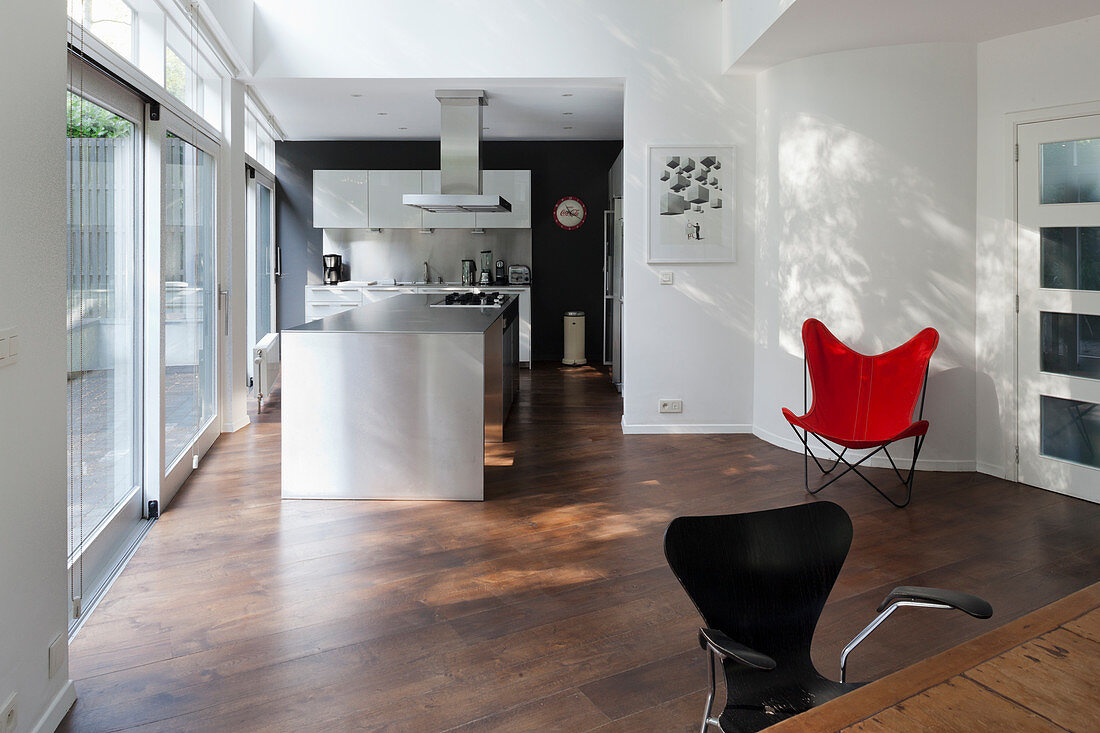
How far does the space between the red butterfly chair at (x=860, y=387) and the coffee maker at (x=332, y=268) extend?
21.0 feet

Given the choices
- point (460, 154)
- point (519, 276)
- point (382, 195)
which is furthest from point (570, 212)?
point (460, 154)

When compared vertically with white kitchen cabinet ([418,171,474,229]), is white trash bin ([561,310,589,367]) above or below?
below

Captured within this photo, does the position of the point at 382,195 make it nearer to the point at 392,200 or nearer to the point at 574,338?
the point at 392,200

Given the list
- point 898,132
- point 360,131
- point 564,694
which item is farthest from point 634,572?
point 360,131

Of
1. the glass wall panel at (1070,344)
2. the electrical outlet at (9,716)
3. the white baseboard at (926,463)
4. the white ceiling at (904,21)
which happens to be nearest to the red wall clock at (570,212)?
the white ceiling at (904,21)

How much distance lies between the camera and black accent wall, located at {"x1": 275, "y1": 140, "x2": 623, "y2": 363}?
969 centimetres

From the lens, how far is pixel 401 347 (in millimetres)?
4082

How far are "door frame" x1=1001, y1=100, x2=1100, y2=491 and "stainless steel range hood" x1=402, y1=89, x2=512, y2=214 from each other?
387cm

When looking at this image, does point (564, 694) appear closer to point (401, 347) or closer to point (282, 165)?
point (401, 347)

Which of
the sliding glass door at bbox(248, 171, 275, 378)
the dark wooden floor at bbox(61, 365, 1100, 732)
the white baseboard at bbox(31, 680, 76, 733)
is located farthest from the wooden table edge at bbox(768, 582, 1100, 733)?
the sliding glass door at bbox(248, 171, 275, 378)

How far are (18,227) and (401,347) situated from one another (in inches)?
90.7

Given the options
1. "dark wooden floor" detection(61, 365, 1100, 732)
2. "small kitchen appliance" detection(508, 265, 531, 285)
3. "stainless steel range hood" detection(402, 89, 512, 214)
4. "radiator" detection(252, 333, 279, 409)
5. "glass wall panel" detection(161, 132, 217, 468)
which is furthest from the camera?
"small kitchen appliance" detection(508, 265, 531, 285)

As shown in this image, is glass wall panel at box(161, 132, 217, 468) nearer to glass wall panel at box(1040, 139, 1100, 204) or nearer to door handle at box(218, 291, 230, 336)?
door handle at box(218, 291, 230, 336)

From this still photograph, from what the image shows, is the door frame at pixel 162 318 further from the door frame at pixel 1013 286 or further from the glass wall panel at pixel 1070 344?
the glass wall panel at pixel 1070 344
